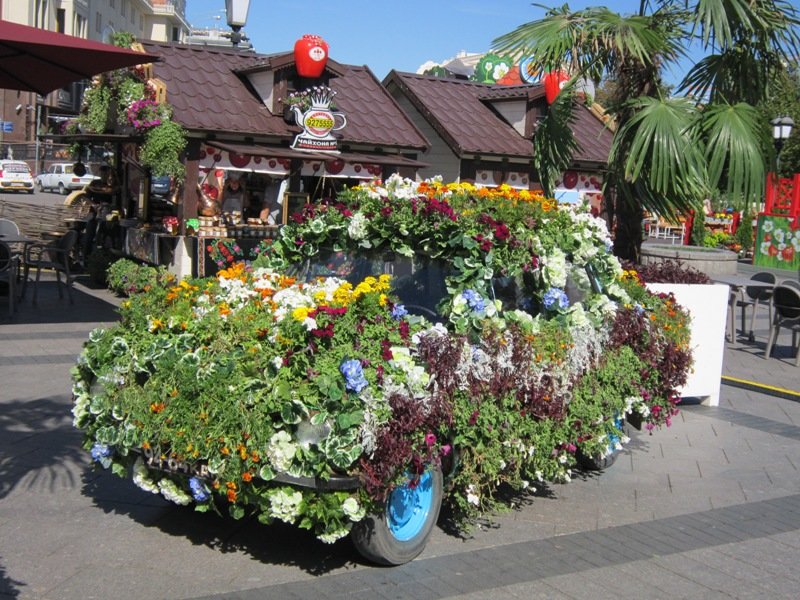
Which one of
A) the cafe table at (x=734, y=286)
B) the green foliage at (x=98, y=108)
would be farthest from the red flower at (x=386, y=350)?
the green foliage at (x=98, y=108)

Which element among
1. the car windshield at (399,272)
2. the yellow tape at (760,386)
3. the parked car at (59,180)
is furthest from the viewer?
the parked car at (59,180)

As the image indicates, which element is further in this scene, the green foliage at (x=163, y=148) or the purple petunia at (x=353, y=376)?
the green foliage at (x=163, y=148)

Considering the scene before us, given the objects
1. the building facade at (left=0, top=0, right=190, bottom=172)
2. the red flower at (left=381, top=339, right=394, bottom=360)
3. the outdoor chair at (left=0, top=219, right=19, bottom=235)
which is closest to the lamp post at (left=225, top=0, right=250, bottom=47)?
the outdoor chair at (left=0, top=219, right=19, bottom=235)

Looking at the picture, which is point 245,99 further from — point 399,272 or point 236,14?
point 399,272

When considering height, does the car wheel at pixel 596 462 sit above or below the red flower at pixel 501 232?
below

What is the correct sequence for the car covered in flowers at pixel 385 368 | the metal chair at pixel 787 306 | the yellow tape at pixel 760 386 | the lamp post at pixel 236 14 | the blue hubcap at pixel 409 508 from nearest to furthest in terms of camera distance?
the car covered in flowers at pixel 385 368, the blue hubcap at pixel 409 508, the yellow tape at pixel 760 386, the metal chair at pixel 787 306, the lamp post at pixel 236 14

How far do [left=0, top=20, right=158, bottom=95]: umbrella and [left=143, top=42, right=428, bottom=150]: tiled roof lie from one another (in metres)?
4.71

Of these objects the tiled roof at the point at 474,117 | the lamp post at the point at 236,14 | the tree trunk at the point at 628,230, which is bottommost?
the tree trunk at the point at 628,230

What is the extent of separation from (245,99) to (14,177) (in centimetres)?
2989

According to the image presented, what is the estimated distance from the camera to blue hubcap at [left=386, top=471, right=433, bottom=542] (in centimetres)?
491

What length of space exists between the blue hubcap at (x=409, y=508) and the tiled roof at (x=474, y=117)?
14.5 meters

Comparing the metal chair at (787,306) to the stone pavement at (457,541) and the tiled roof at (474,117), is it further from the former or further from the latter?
the tiled roof at (474,117)

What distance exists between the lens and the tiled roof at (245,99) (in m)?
15.7

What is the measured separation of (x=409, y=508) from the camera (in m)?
5.02
